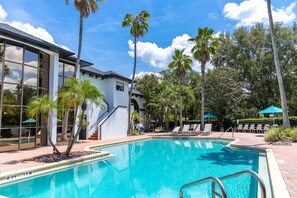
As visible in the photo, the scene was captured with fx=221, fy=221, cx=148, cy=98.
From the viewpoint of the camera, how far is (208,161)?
36.0ft

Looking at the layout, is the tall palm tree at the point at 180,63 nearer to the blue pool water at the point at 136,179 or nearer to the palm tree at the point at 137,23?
the palm tree at the point at 137,23

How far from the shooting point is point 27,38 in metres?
12.7

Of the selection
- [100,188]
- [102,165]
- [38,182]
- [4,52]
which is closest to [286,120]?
[102,165]

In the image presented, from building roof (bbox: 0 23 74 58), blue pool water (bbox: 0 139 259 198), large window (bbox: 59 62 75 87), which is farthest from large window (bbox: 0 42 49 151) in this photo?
blue pool water (bbox: 0 139 259 198)

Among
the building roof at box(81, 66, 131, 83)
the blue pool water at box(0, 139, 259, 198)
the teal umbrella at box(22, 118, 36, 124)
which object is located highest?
the building roof at box(81, 66, 131, 83)

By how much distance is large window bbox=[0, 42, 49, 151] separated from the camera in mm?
12461

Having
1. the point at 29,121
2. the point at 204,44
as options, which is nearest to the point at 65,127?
the point at 29,121

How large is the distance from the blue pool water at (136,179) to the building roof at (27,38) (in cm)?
800

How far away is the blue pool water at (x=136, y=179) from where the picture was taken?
6805mm

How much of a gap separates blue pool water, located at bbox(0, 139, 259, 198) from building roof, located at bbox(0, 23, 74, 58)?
8000 mm

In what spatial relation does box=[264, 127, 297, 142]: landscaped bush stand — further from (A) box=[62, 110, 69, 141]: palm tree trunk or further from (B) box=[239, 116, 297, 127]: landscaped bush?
(A) box=[62, 110, 69, 141]: palm tree trunk

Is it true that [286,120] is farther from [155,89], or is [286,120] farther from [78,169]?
[155,89]

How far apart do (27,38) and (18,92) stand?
328 cm

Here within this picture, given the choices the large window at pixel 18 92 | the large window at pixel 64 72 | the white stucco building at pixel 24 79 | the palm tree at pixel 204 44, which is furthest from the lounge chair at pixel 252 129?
the large window at pixel 18 92
